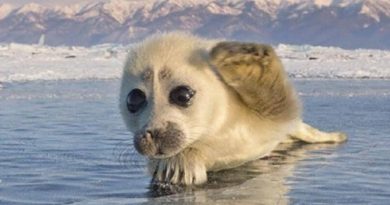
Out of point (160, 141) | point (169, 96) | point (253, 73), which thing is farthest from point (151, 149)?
point (253, 73)

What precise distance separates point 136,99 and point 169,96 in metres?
0.16

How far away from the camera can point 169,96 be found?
128 inches

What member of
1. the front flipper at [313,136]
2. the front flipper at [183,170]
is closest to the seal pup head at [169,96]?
the front flipper at [183,170]

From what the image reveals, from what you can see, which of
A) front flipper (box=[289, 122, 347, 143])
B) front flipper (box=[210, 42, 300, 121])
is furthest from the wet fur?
front flipper (box=[289, 122, 347, 143])

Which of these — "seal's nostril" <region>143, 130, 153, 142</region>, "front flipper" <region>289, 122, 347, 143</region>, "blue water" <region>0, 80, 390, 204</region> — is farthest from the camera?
"front flipper" <region>289, 122, 347, 143</region>

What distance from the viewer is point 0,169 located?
407 centimetres

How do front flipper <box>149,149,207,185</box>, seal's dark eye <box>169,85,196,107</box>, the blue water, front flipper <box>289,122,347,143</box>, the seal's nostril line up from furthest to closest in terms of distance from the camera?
1. front flipper <box>289,122,347,143</box>
2. front flipper <box>149,149,207,185</box>
3. seal's dark eye <box>169,85,196,107</box>
4. the blue water
5. the seal's nostril

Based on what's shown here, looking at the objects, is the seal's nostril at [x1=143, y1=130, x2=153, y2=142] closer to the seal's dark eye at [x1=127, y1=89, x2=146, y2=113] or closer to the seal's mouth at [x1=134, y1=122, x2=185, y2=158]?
the seal's mouth at [x1=134, y1=122, x2=185, y2=158]

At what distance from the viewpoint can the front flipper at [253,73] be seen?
11.5 feet

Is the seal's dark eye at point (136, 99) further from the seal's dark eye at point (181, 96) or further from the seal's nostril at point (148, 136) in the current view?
the seal's nostril at point (148, 136)

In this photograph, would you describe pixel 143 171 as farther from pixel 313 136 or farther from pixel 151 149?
pixel 313 136

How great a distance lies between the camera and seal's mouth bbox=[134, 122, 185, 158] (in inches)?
120

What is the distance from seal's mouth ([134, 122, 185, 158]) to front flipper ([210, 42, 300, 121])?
0.51m

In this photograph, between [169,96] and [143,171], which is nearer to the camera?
[169,96]
